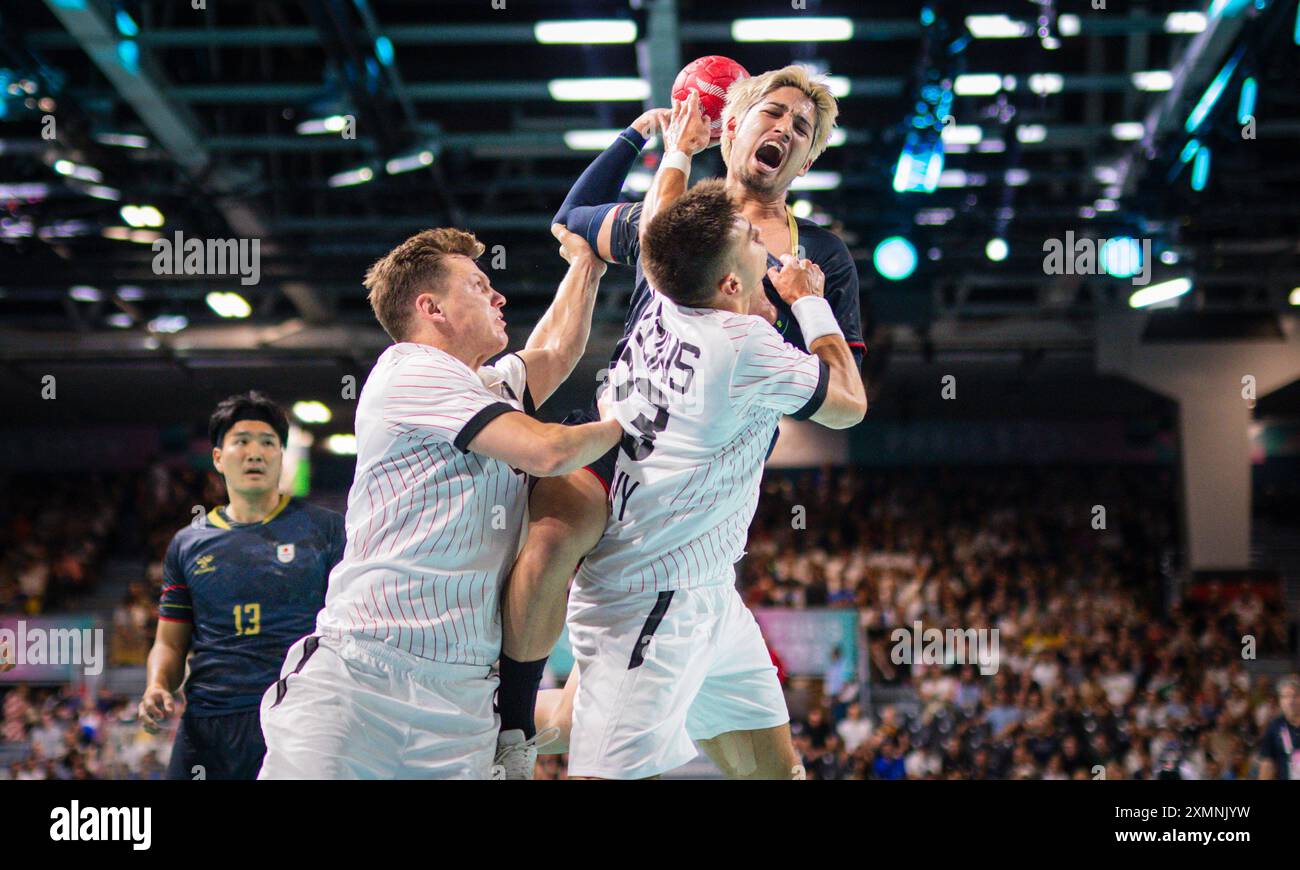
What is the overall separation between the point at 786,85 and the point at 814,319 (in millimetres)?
930

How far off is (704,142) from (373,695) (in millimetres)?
2296

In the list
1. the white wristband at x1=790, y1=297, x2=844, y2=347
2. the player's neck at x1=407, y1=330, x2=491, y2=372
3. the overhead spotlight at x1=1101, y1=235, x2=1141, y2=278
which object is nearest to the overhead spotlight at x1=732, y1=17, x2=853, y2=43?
the overhead spotlight at x1=1101, y1=235, x2=1141, y2=278

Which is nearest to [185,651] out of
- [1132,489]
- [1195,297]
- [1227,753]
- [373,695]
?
[373,695]

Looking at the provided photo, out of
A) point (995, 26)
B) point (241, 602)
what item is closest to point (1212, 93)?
point (995, 26)

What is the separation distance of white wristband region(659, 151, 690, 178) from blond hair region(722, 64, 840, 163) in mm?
255

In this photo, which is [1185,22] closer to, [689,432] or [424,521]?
[689,432]

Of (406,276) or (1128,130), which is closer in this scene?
(406,276)

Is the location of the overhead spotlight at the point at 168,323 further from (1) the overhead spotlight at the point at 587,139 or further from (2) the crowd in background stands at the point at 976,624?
(1) the overhead spotlight at the point at 587,139

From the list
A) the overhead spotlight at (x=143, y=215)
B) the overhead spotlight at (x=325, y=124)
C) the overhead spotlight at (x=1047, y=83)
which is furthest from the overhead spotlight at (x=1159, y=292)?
the overhead spotlight at (x=143, y=215)

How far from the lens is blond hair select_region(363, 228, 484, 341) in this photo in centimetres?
400

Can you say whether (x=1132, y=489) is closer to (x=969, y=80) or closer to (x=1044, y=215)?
(x=1044, y=215)

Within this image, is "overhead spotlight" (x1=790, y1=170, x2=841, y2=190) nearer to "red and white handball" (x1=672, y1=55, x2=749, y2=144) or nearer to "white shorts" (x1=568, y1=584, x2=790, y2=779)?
"red and white handball" (x1=672, y1=55, x2=749, y2=144)

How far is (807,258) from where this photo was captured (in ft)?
15.1
